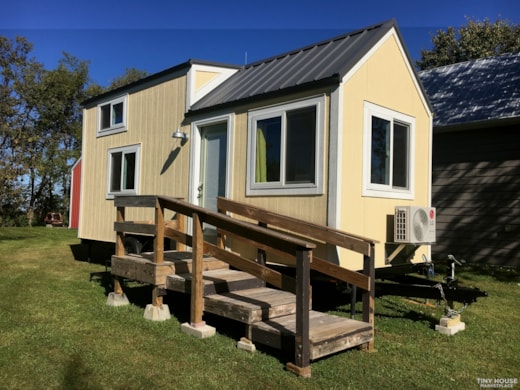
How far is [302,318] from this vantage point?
352 cm

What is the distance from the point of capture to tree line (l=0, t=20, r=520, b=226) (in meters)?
22.3

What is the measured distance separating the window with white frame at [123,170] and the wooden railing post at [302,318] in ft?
17.4

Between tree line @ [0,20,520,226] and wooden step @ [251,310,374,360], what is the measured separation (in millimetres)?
20028

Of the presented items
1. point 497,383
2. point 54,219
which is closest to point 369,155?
point 497,383

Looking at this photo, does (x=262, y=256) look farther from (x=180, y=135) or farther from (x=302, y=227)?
(x=180, y=135)

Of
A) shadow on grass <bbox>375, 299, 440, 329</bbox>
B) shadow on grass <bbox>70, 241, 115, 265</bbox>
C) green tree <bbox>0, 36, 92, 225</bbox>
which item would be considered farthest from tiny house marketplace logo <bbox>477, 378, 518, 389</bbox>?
green tree <bbox>0, 36, 92, 225</bbox>

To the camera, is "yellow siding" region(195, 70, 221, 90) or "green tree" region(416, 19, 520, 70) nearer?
"yellow siding" region(195, 70, 221, 90)

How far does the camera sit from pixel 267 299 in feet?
14.9

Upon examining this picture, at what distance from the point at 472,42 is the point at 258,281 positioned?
24.3m

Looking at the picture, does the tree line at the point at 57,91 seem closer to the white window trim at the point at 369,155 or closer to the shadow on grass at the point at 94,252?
the shadow on grass at the point at 94,252

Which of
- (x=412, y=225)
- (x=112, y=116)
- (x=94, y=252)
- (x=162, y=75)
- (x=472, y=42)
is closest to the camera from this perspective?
(x=412, y=225)

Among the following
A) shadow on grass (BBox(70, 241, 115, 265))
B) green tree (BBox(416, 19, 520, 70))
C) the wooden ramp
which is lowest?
shadow on grass (BBox(70, 241, 115, 265))

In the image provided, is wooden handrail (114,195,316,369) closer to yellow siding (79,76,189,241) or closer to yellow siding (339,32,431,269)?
yellow siding (339,32,431,269)

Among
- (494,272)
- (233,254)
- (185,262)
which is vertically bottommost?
(494,272)
